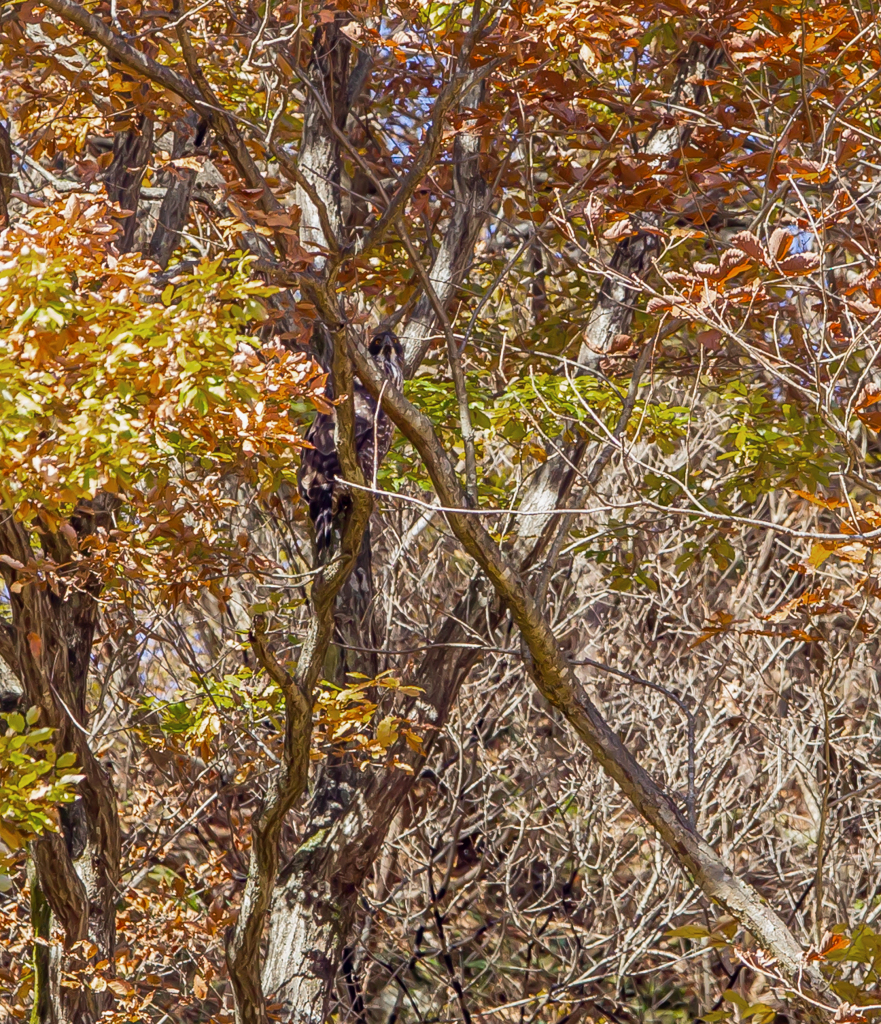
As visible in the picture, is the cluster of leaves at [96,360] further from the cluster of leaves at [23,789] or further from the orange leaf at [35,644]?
the orange leaf at [35,644]

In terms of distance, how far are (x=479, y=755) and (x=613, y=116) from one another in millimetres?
3434

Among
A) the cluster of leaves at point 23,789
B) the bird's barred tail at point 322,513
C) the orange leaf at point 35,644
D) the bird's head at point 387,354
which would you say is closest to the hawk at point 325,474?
the bird's barred tail at point 322,513

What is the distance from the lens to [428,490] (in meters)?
4.79

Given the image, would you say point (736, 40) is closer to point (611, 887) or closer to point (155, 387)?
point (155, 387)

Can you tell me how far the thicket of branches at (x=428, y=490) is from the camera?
242cm

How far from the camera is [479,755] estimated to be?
6.11m

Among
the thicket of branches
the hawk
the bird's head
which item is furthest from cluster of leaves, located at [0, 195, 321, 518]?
the hawk

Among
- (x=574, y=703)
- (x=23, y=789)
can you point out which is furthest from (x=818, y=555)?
(x=23, y=789)

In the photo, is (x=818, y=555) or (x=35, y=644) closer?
(x=818, y=555)

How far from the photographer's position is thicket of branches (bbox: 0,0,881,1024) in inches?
95.4

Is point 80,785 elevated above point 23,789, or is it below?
below

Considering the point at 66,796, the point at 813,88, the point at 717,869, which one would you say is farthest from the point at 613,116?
the point at 66,796

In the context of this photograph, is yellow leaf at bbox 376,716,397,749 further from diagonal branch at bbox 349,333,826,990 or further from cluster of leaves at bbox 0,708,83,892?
cluster of leaves at bbox 0,708,83,892

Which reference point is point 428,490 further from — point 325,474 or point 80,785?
point 80,785
